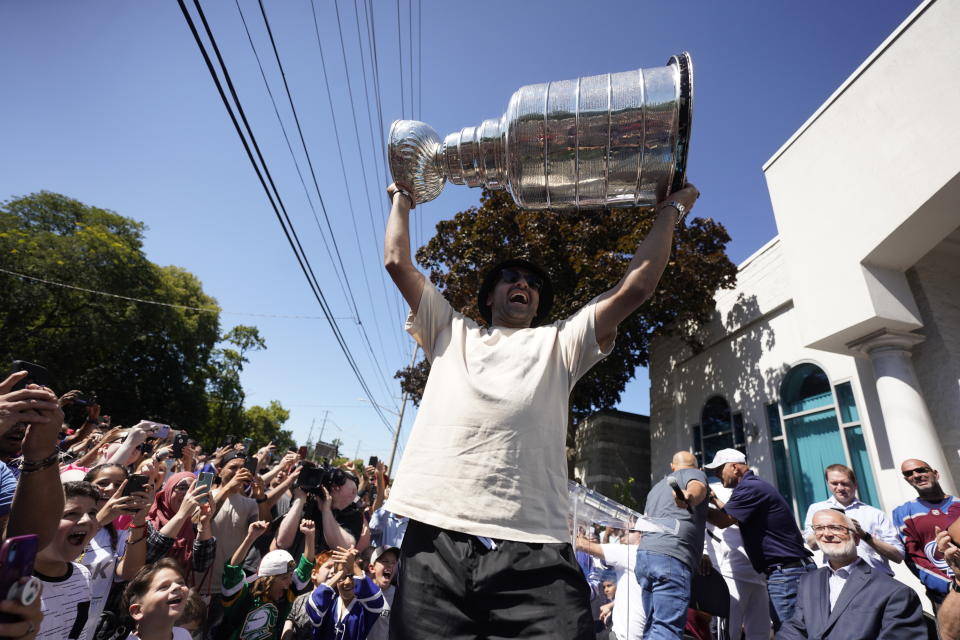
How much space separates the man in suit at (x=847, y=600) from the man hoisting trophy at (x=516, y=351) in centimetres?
312

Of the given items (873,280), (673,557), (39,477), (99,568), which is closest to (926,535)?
(673,557)

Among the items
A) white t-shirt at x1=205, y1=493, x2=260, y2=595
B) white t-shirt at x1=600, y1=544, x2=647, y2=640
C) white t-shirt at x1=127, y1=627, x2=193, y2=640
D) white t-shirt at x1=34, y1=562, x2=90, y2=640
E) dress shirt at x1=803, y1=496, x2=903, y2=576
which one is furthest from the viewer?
dress shirt at x1=803, y1=496, x2=903, y2=576

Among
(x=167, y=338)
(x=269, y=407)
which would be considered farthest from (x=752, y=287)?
(x=269, y=407)

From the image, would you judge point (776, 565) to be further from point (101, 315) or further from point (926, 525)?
point (101, 315)

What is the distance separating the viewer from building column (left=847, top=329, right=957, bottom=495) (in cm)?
611

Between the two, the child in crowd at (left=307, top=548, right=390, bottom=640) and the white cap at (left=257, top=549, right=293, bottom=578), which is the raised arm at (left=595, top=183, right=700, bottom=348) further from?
the white cap at (left=257, top=549, right=293, bottom=578)

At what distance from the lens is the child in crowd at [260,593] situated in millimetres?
3564

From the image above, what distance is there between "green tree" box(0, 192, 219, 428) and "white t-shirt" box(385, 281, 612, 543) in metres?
24.2

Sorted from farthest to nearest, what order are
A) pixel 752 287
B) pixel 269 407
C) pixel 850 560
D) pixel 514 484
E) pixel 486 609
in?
pixel 269 407
pixel 752 287
pixel 850 560
pixel 514 484
pixel 486 609

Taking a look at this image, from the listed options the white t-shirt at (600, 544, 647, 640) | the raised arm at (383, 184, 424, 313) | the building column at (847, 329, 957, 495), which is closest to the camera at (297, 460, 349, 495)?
the white t-shirt at (600, 544, 647, 640)

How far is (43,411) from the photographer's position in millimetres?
1518

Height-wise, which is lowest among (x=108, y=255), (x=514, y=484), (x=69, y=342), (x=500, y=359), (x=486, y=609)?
(x=486, y=609)

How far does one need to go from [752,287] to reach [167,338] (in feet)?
90.4

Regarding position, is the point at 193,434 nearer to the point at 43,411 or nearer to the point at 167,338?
the point at 167,338
